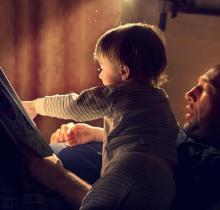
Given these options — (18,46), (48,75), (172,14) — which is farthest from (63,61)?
(172,14)

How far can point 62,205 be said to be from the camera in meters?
1.14

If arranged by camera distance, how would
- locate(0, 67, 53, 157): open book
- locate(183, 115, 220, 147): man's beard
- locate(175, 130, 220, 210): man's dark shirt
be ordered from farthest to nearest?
locate(183, 115, 220, 147): man's beard → locate(175, 130, 220, 210): man's dark shirt → locate(0, 67, 53, 157): open book

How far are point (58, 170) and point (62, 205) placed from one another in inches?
3.9

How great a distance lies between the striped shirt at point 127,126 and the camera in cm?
110

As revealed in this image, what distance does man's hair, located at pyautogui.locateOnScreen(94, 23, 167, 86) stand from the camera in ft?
4.09

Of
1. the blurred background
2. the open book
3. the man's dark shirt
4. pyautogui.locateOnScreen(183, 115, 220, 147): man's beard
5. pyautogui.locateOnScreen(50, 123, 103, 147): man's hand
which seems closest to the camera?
the open book

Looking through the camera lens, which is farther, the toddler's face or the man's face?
the man's face

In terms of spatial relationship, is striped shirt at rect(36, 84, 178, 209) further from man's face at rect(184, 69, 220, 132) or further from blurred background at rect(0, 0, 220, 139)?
blurred background at rect(0, 0, 220, 139)

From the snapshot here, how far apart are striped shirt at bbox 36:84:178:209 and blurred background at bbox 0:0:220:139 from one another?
509 mm

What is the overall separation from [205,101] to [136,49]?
0.31m

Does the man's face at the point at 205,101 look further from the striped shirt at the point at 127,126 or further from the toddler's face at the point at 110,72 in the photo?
the toddler's face at the point at 110,72

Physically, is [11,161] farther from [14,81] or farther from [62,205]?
[14,81]

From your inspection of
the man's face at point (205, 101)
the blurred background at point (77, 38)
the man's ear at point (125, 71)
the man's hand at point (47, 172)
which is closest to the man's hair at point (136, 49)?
the man's ear at point (125, 71)

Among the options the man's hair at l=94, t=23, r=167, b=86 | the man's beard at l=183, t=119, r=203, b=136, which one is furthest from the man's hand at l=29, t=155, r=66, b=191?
the man's beard at l=183, t=119, r=203, b=136
